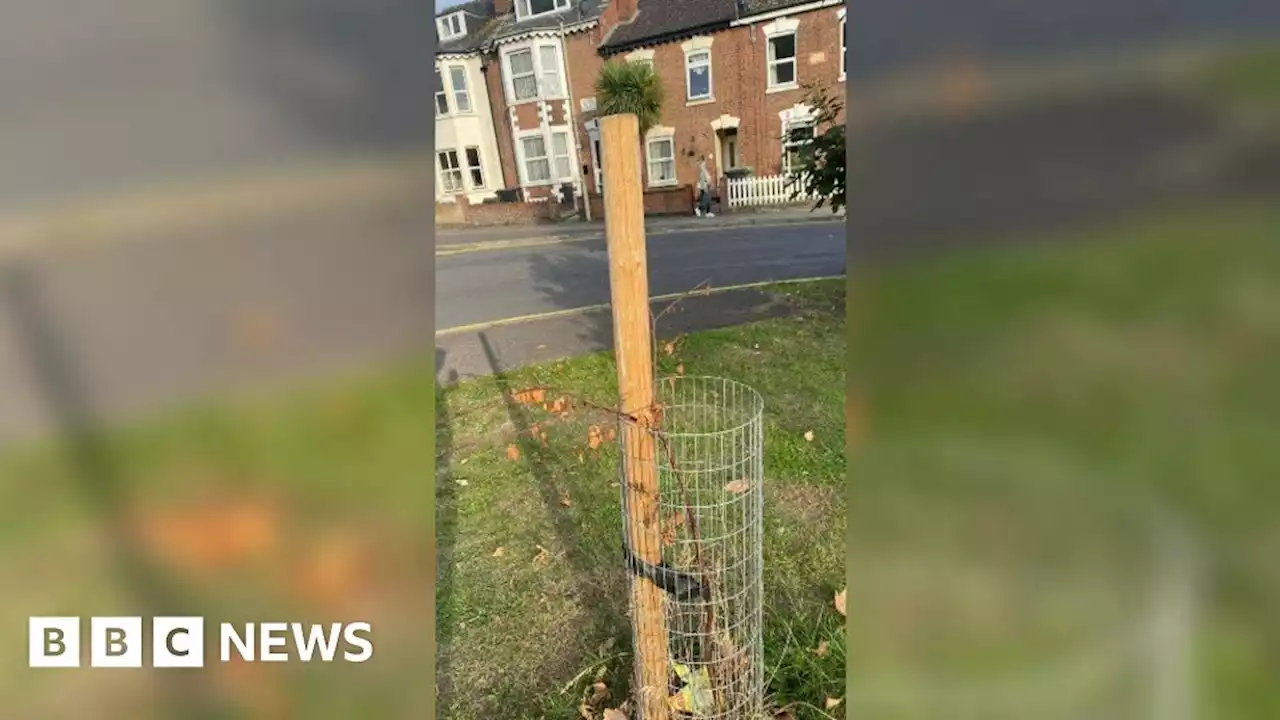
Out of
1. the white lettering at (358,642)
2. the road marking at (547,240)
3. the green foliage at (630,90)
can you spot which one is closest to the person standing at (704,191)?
the road marking at (547,240)

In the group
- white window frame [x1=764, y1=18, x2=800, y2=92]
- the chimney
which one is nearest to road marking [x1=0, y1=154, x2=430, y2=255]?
the chimney

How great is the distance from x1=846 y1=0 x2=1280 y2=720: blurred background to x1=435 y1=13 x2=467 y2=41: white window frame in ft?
2.49

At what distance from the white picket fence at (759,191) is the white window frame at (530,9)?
629mm

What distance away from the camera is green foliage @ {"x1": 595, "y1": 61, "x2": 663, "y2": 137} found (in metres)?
1.38

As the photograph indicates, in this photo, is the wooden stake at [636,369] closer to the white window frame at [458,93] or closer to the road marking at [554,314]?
the white window frame at [458,93]

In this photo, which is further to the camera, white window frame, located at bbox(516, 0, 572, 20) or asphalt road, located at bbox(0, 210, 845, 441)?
white window frame, located at bbox(516, 0, 572, 20)

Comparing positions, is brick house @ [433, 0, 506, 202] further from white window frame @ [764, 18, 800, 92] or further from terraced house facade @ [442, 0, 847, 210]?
white window frame @ [764, 18, 800, 92]

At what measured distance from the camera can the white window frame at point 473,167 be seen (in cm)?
141

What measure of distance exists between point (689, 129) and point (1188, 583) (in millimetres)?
1266

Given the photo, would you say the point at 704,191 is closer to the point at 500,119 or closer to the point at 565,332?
the point at 500,119

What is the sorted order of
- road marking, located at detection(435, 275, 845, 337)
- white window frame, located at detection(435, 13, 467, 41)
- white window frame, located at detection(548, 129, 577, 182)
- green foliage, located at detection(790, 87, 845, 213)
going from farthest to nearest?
1. road marking, located at detection(435, 275, 845, 337)
2. green foliage, located at detection(790, 87, 845, 213)
3. white window frame, located at detection(548, 129, 577, 182)
4. white window frame, located at detection(435, 13, 467, 41)

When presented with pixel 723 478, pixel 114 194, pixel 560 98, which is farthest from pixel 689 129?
pixel 114 194

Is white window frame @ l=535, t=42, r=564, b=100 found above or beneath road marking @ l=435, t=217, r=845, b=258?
above

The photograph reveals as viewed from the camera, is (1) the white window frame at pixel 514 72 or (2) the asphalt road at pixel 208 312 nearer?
(2) the asphalt road at pixel 208 312
